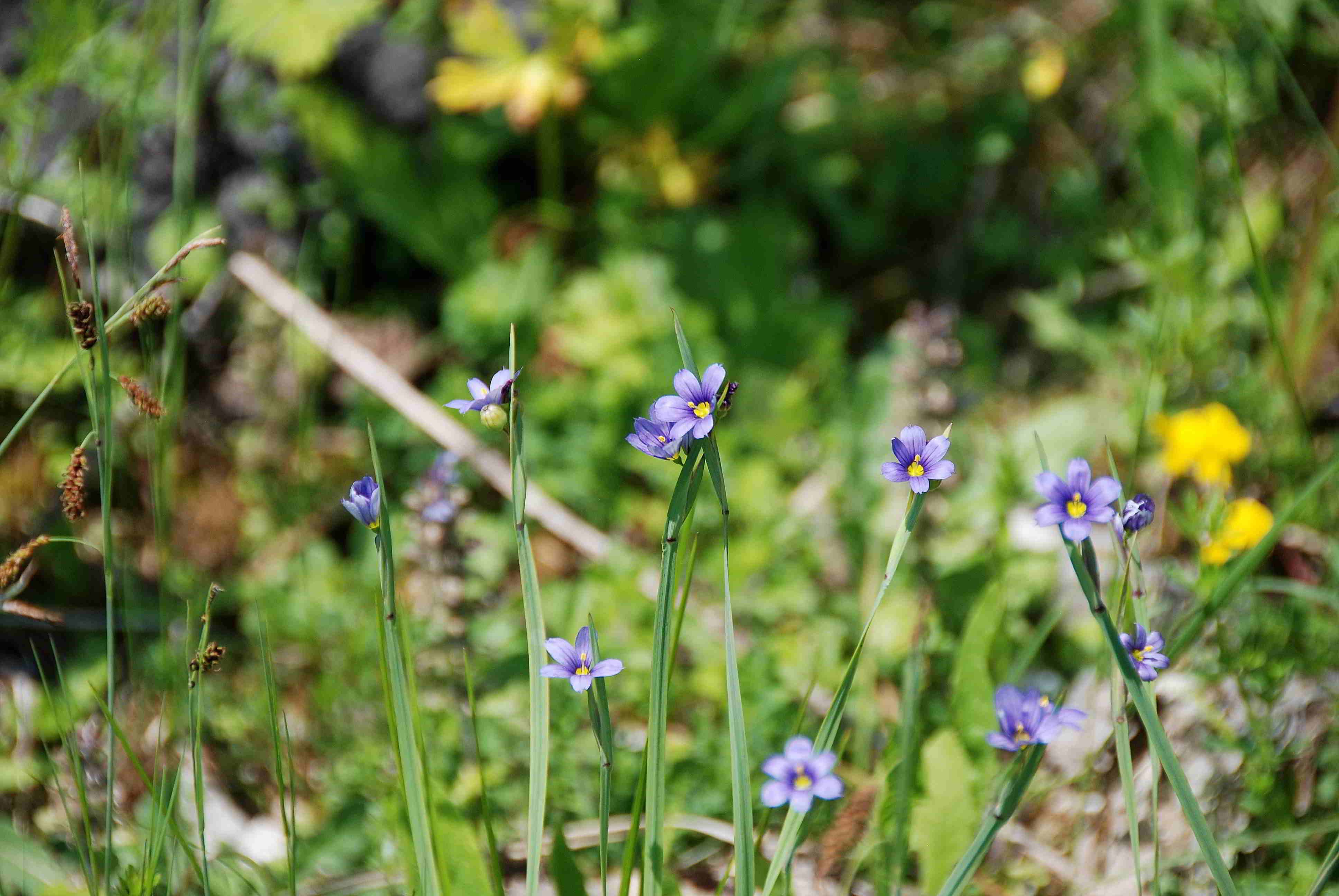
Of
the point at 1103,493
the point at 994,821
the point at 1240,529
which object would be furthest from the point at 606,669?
the point at 1240,529

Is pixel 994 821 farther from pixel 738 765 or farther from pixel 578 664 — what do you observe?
pixel 578 664

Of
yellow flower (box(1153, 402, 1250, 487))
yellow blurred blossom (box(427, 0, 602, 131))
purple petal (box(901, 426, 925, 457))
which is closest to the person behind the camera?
purple petal (box(901, 426, 925, 457))

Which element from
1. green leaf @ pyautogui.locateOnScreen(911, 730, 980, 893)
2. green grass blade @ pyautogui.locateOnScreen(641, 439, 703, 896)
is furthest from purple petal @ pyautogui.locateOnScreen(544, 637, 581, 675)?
green leaf @ pyautogui.locateOnScreen(911, 730, 980, 893)

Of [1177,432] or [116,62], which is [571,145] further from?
[1177,432]

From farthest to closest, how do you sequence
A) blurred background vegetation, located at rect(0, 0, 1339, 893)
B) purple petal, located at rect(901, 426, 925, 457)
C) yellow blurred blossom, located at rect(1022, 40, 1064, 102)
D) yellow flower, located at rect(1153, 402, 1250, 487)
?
yellow blurred blossom, located at rect(1022, 40, 1064, 102)
yellow flower, located at rect(1153, 402, 1250, 487)
blurred background vegetation, located at rect(0, 0, 1339, 893)
purple petal, located at rect(901, 426, 925, 457)

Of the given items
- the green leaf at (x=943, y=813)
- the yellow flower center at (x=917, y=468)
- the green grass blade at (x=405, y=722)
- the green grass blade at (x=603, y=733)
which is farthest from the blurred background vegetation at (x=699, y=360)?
the yellow flower center at (x=917, y=468)

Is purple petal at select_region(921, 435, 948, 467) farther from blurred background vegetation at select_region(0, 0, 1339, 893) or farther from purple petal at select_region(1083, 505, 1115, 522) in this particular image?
blurred background vegetation at select_region(0, 0, 1339, 893)
